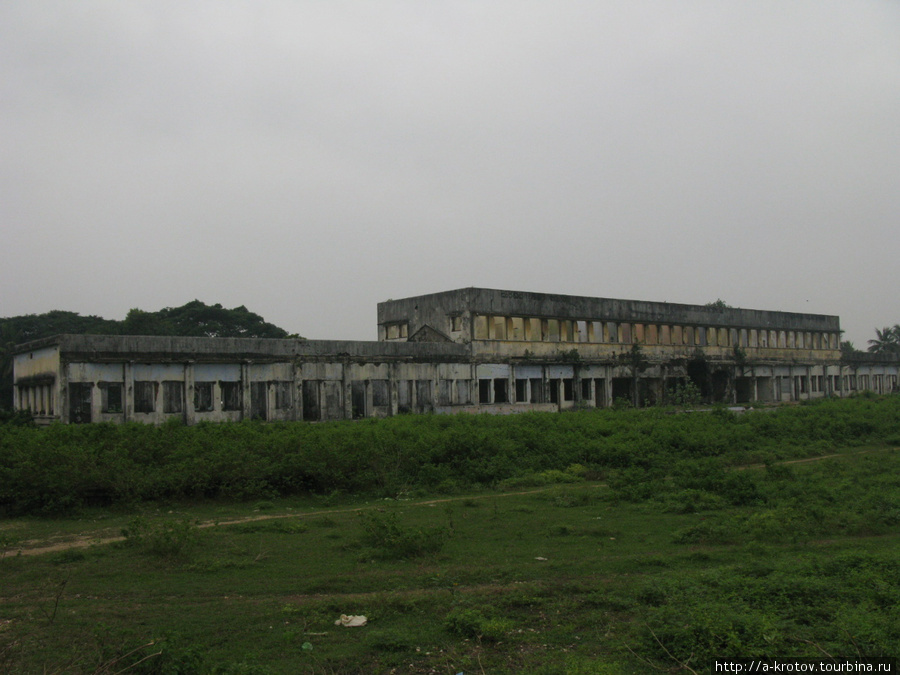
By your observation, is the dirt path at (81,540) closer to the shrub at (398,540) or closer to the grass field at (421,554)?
the grass field at (421,554)

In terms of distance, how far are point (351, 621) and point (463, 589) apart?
1.68m

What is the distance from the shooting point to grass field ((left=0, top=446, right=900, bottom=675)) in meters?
7.00

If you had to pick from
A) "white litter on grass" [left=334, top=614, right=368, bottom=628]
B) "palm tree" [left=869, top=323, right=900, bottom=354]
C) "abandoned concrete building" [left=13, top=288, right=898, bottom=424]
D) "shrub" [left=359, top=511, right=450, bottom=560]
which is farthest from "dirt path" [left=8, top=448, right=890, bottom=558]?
"palm tree" [left=869, top=323, right=900, bottom=354]

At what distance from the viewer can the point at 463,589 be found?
9.23 meters

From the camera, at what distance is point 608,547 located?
37.9ft

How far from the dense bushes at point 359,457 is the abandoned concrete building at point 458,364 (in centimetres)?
667

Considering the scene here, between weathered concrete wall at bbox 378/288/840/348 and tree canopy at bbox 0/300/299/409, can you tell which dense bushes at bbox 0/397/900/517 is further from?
tree canopy at bbox 0/300/299/409

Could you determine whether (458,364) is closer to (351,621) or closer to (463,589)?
(463,589)

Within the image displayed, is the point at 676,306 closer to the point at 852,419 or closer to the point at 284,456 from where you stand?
the point at 852,419

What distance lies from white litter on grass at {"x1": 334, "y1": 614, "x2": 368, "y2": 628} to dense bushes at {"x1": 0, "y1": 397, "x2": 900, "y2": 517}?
8.85 metres

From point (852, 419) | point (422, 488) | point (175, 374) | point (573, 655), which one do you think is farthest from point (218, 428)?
point (852, 419)

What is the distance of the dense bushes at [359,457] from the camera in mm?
15375

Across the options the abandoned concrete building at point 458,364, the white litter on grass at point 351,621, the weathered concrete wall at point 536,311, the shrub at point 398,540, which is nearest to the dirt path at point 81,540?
the shrub at point 398,540

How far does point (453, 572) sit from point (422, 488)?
803 centimetres
